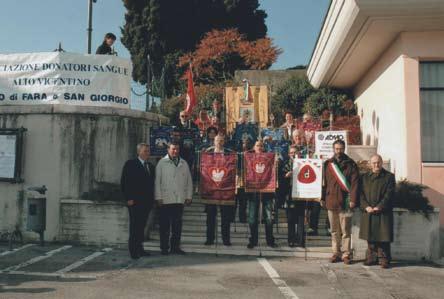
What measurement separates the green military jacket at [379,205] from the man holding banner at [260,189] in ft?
5.63

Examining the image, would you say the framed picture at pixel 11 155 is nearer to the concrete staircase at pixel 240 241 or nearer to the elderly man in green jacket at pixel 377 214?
the concrete staircase at pixel 240 241

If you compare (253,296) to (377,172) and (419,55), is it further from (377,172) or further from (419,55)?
(419,55)

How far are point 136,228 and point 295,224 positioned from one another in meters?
3.07

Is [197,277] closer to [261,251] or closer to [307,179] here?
[261,251]

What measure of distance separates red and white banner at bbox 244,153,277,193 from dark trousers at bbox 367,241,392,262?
2.03 m

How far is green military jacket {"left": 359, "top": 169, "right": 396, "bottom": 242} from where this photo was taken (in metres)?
7.72

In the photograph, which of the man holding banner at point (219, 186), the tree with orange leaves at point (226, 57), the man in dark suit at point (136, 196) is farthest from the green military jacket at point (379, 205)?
the tree with orange leaves at point (226, 57)

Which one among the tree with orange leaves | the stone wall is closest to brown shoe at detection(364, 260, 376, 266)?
the stone wall

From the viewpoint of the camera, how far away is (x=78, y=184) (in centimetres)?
961

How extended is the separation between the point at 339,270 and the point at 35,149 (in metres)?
6.65

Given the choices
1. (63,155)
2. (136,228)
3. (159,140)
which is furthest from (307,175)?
(63,155)

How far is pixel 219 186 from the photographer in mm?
8820

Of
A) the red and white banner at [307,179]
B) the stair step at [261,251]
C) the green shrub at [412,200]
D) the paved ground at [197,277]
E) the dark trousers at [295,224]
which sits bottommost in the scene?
the paved ground at [197,277]

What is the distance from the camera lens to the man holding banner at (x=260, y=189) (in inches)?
336
